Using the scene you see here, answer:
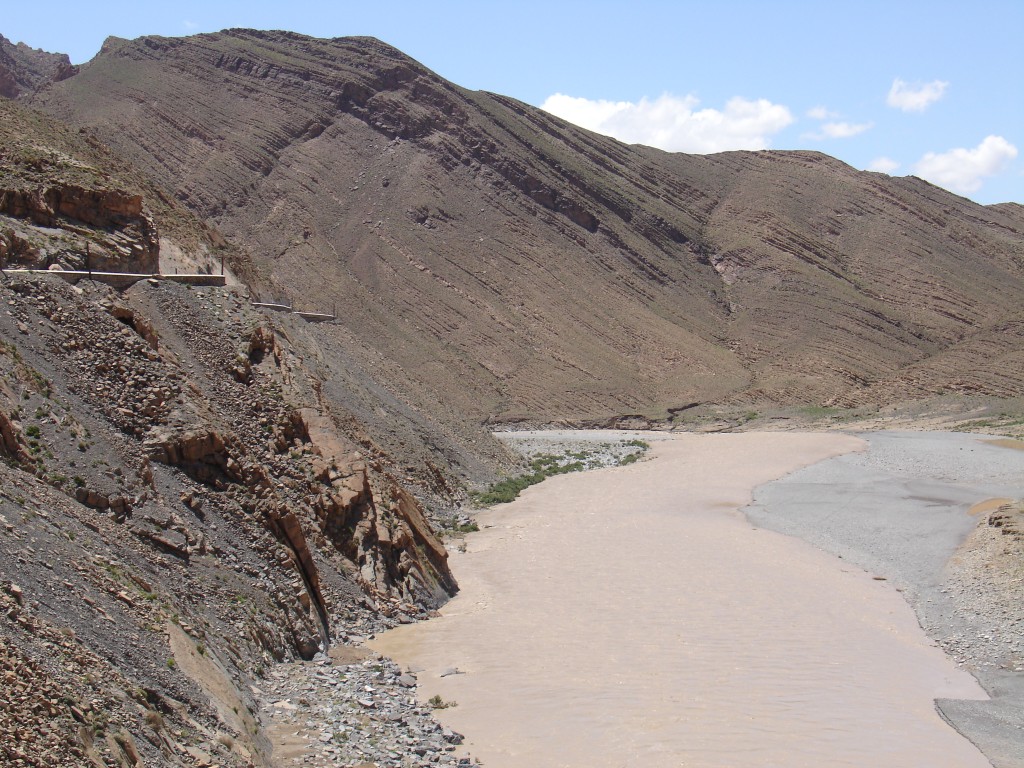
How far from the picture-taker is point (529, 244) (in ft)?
253

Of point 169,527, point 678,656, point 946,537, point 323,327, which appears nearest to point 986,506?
point 946,537

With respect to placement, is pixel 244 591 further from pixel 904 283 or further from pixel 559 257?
pixel 904 283

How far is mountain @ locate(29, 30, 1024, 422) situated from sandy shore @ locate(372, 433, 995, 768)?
37.9 m

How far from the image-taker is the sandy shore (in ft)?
39.2

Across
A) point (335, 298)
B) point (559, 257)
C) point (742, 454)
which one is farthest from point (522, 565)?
point (559, 257)

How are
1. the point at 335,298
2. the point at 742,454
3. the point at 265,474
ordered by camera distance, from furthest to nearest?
1. the point at 335,298
2. the point at 742,454
3. the point at 265,474

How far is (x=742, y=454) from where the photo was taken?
47.7 m

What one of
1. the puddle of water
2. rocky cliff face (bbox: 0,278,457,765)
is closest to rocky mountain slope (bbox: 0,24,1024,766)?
rocky cliff face (bbox: 0,278,457,765)

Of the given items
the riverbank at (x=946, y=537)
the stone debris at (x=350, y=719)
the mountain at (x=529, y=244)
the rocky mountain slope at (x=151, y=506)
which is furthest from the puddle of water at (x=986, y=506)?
the mountain at (x=529, y=244)

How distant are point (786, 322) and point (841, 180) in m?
30.7

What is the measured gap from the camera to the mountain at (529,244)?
67250 mm

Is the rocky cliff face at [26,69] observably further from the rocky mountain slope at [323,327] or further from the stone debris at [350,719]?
the stone debris at [350,719]

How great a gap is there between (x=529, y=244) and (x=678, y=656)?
6352 cm

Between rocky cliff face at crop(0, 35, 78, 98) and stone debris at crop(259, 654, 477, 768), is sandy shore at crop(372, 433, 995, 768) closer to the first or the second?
stone debris at crop(259, 654, 477, 768)
